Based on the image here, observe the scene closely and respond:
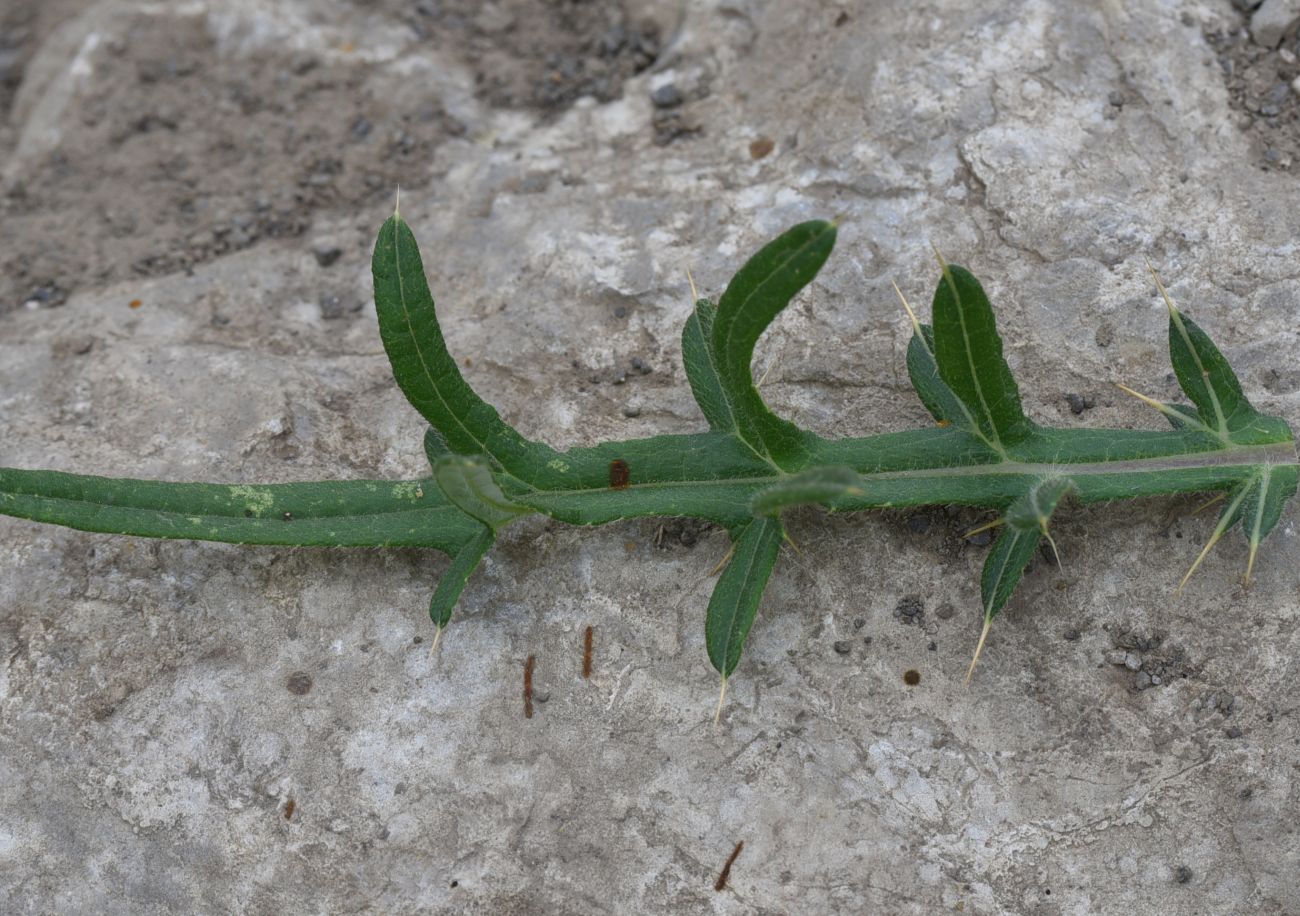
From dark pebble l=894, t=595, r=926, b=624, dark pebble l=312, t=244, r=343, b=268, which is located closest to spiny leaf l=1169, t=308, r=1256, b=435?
dark pebble l=894, t=595, r=926, b=624

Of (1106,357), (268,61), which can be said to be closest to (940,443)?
(1106,357)

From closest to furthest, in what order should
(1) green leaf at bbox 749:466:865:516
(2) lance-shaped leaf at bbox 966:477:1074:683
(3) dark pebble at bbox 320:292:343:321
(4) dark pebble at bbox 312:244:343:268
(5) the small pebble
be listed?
(1) green leaf at bbox 749:466:865:516 < (2) lance-shaped leaf at bbox 966:477:1074:683 < (5) the small pebble < (3) dark pebble at bbox 320:292:343:321 < (4) dark pebble at bbox 312:244:343:268

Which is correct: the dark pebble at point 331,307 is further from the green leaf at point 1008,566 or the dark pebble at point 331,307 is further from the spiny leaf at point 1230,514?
the spiny leaf at point 1230,514

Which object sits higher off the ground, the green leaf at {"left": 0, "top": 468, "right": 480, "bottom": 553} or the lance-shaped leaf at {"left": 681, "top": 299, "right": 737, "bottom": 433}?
the lance-shaped leaf at {"left": 681, "top": 299, "right": 737, "bottom": 433}

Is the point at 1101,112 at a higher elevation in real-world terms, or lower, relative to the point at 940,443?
higher

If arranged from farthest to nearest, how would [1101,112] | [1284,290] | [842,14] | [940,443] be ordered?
[842,14]
[1101,112]
[1284,290]
[940,443]

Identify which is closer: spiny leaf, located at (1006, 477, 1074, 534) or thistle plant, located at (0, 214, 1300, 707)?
spiny leaf, located at (1006, 477, 1074, 534)

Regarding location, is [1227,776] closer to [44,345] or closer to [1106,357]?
[1106,357]

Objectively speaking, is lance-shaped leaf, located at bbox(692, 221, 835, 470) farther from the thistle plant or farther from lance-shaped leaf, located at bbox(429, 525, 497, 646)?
lance-shaped leaf, located at bbox(429, 525, 497, 646)
